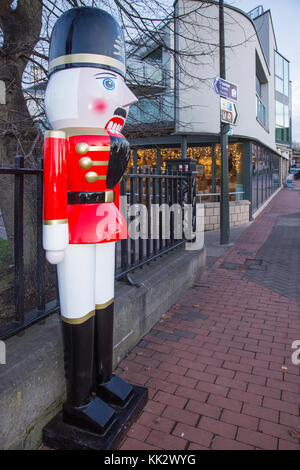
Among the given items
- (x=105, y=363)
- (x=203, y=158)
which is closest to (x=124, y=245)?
(x=105, y=363)

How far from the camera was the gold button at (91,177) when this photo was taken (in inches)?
79.0

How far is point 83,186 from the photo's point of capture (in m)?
2.03

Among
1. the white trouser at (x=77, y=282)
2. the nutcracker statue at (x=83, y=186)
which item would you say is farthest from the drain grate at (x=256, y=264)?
the white trouser at (x=77, y=282)

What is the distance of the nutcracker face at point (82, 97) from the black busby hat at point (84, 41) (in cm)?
5

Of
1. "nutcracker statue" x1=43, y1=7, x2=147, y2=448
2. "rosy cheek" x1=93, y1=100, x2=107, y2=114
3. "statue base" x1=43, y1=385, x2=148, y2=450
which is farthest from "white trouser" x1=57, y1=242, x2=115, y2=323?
"rosy cheek" x1=93, y1=100, x2=107, y2=114

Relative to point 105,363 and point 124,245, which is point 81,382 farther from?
point 124,245

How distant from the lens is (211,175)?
13.7 meters

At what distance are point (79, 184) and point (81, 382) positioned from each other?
1191mm

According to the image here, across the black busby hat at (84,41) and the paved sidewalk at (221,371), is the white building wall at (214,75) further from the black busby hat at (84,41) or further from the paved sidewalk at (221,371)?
the black busby hat at (84,41)

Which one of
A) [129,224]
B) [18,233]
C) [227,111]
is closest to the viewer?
Result: [18,233]

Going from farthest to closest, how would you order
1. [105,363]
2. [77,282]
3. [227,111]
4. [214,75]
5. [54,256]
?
[214,75] → [227,111] → [105,363] → [77,282] → [54,256]

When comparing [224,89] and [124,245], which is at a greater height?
[224,89]

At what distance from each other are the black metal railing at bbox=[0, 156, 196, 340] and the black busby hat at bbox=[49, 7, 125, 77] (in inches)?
26.2
